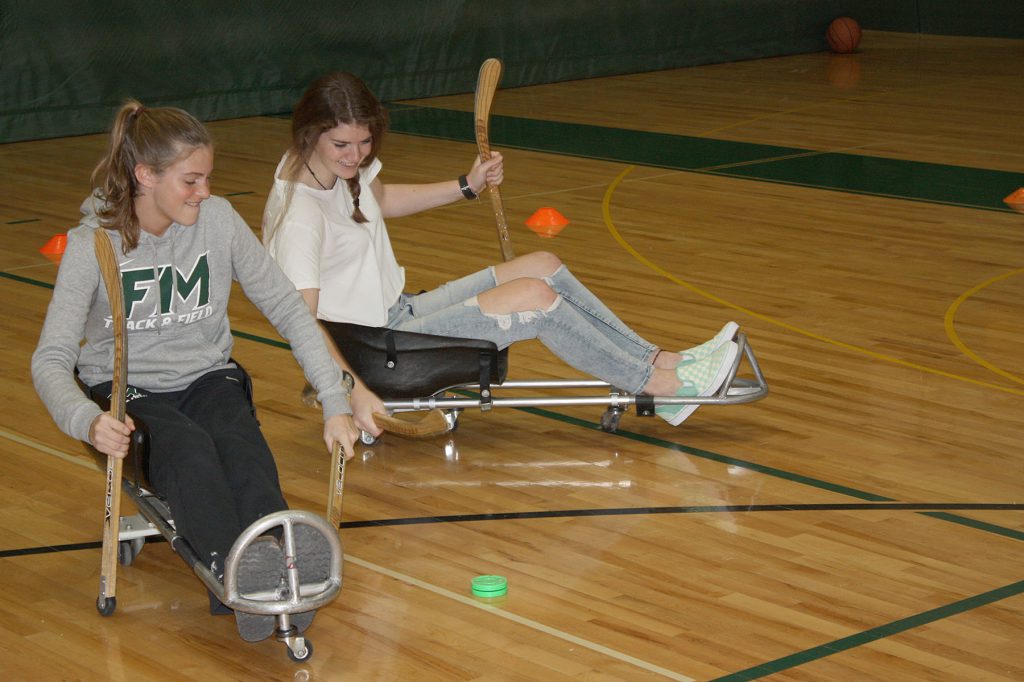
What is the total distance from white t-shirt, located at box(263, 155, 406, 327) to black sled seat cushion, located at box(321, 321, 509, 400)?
0.06 m

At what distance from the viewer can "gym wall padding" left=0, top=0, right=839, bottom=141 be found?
8727 mm

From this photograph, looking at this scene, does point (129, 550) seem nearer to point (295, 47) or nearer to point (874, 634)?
point (874, 634)

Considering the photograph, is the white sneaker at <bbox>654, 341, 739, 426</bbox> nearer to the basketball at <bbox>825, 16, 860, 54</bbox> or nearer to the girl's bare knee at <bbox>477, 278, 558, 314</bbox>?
the girl's bare knee at <bbox>477, 278, 558, 314</bbox>

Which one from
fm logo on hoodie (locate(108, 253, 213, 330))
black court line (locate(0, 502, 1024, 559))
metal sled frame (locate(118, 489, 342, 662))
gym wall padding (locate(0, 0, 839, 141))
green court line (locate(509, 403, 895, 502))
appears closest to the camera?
metal sled frame (locate(118, 489, 342, 662))

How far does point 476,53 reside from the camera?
1091 cm

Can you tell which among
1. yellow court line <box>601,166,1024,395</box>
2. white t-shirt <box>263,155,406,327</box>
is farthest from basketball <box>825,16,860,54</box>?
white t-shirt <box>263,155,406,327</box>

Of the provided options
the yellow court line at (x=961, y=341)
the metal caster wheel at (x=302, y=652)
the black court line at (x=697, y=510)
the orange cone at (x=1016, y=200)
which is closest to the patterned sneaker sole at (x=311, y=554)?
the metal caster wheel at (x=302, y=652)

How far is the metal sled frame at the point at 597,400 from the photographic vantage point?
3520 millimetres

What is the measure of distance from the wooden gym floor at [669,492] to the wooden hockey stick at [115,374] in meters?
0.16

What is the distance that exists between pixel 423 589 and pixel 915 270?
339cm

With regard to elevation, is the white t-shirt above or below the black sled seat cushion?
above

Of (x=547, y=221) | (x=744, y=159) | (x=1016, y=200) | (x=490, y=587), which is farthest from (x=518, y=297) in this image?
(x=744, y=159)

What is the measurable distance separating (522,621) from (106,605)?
2.51 feet

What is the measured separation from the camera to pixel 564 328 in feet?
11.4
